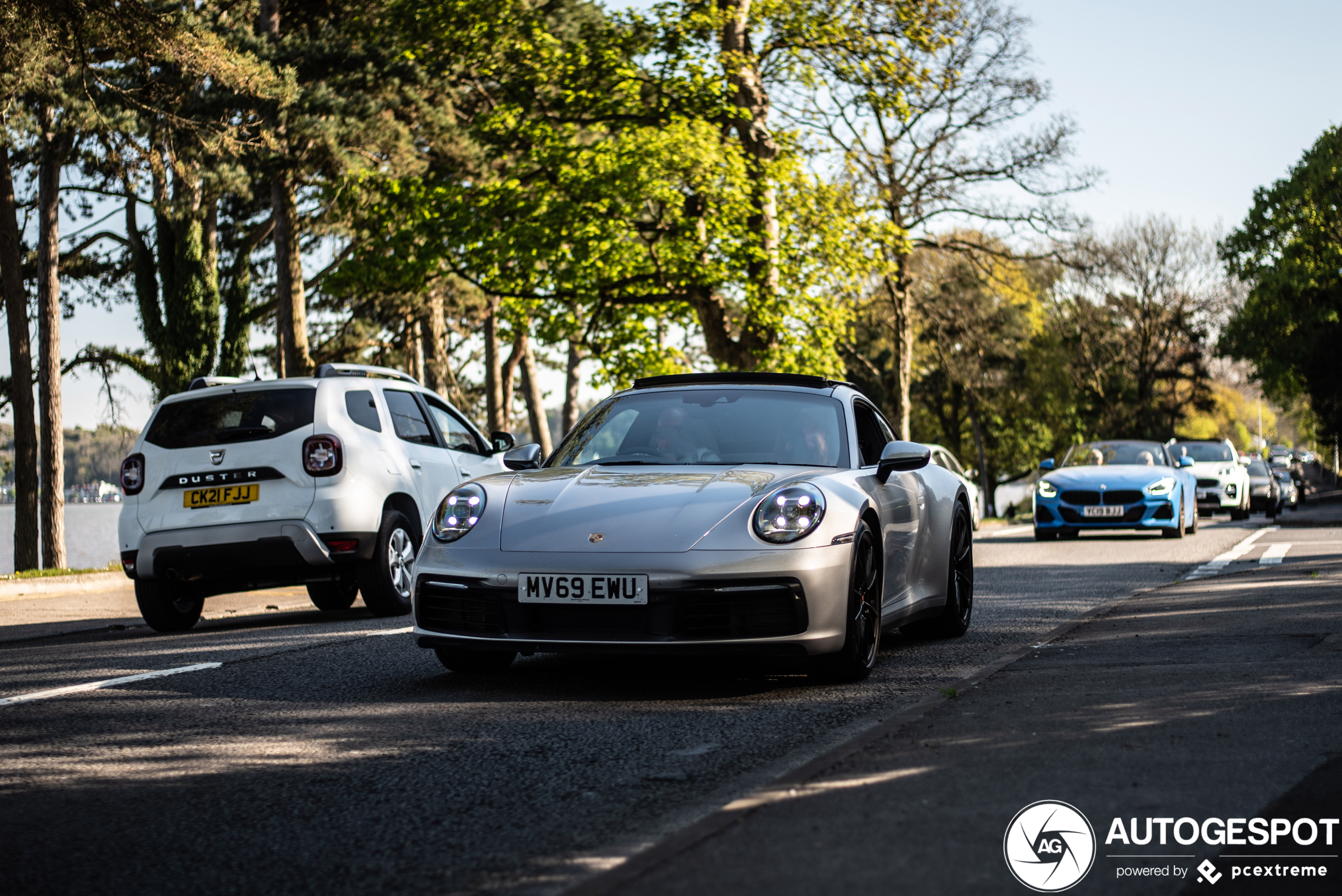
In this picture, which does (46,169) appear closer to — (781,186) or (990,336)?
(781,186)

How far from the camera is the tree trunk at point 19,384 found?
27.4 metres

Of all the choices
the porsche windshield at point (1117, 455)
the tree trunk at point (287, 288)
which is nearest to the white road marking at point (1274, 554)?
the porsche windshield at point (1117, 455)

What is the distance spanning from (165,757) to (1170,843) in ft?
11.1

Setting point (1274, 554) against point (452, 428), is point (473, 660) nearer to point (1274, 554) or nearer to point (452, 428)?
point (452, 428)

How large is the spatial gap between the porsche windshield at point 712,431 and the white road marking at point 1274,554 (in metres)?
8.08

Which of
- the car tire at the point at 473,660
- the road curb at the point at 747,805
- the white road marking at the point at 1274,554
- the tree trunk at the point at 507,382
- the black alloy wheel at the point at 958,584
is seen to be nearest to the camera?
the road curb at the point at 747,805

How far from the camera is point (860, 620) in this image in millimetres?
6484

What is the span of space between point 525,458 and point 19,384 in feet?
79.3

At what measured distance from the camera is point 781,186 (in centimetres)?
2667

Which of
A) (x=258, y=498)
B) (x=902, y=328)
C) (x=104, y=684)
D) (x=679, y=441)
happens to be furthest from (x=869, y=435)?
(x=902, y=328)

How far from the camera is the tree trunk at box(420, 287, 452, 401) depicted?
118 ft

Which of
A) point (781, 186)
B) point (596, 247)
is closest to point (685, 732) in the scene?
point (596, 247)

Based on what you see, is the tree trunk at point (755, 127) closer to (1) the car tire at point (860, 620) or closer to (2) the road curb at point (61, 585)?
(2) the road curb at point (61, 585)

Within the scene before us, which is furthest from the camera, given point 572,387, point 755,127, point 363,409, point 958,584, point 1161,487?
point 572,387
